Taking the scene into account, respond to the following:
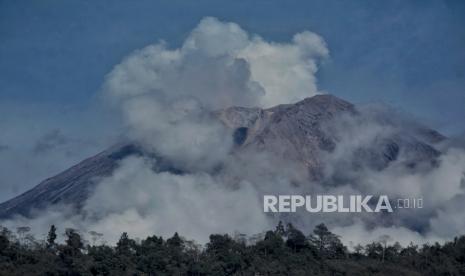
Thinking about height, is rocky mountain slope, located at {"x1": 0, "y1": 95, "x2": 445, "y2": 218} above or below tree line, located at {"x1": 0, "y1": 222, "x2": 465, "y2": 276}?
above

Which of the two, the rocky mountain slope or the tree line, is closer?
the tree line

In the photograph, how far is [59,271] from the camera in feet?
229

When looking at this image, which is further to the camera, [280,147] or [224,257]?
[280,147]

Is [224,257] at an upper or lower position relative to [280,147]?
lower

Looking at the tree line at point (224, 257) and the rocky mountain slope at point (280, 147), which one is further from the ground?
the rocky mountain slope at point (280, 147)

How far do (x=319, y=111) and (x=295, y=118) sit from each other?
8416 millimetres

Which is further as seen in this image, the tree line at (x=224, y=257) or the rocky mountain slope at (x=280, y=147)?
the rocky mountain slope at (x=280, y=147)

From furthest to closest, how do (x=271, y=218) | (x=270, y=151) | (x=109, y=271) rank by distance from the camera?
(x=270, y=151) → (x=271, y=218) → (x=109, y=271)

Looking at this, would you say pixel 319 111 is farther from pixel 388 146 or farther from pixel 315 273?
pixel 315 273

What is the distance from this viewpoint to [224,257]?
239 feet

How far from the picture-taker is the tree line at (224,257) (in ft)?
228

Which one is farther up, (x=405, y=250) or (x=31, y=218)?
(x=31, y=218)

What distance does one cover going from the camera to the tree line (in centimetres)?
6944

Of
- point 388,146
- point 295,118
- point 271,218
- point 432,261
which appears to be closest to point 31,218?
point 271,218
